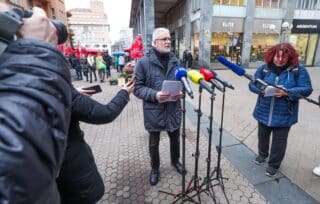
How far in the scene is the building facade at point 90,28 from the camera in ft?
246

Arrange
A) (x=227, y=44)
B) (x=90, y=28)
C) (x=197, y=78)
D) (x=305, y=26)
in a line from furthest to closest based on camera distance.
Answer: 1. (x=90, y=28)
2. (x=305, y=26)
3. (x=227, y=44)
4. (x=197, y=78)

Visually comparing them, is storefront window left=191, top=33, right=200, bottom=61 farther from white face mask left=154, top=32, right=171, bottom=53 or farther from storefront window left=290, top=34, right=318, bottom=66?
white face mask left=154, top=32, right=171, bottom=53

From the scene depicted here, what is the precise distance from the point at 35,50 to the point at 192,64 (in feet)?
59.4

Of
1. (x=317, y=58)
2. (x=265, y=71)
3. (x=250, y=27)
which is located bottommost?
(x=317, y=58)

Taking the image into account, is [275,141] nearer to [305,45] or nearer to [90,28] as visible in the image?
[305,45]

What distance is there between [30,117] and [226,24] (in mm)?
17582

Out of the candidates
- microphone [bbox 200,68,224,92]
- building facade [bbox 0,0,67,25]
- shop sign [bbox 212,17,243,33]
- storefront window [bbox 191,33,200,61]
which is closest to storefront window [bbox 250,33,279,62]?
shop sign [bbox 212,17,243,33]

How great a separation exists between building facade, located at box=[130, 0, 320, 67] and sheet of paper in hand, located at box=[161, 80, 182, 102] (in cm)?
1428

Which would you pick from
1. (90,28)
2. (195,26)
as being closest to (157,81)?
(195,26)

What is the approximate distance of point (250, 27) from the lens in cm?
1595

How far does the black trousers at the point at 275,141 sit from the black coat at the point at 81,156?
2.28 m

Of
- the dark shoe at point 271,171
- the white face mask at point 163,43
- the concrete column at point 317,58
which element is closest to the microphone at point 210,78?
the white face mask at point 163,43

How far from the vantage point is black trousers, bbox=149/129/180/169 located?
277 centimetres

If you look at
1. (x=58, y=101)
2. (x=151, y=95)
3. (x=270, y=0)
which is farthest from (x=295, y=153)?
(x=270, y=0)
